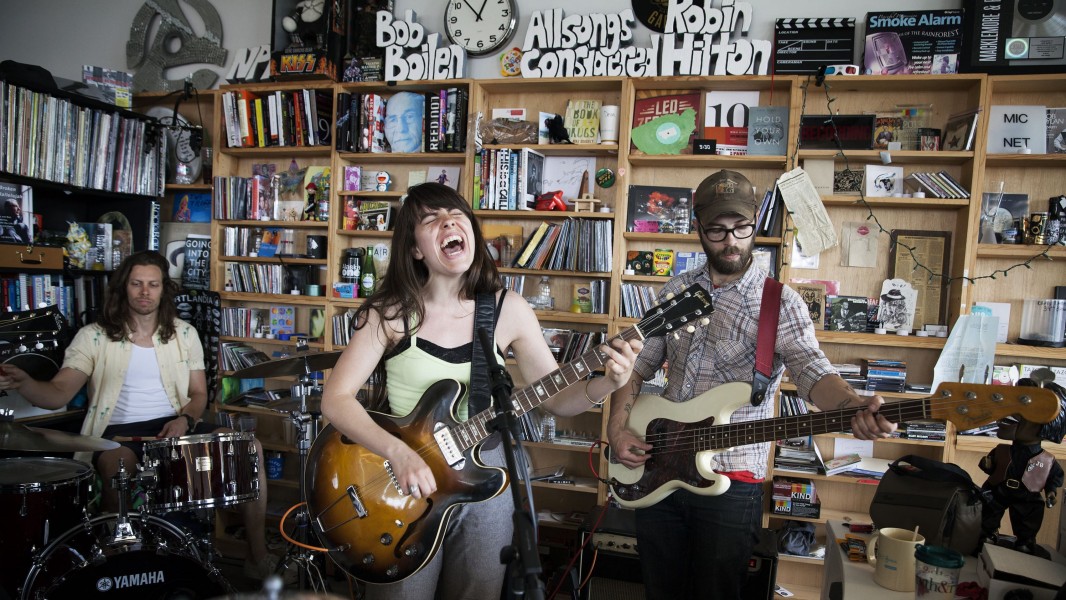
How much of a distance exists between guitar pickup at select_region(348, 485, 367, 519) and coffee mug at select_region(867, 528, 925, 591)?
→ 123 cm

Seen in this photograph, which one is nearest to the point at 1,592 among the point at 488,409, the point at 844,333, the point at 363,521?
the point at 363,521

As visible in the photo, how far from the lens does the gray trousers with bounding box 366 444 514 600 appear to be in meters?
1.57

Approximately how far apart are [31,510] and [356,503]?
134 cm

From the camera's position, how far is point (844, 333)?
10.3ft

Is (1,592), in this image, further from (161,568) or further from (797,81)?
(797,81)

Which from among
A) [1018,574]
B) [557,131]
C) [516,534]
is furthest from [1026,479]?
[557,131]

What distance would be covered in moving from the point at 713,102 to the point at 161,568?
315 cm

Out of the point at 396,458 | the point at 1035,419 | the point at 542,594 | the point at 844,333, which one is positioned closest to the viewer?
the point at 542,594

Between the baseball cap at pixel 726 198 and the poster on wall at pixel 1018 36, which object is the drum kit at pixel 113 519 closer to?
the baseball cap at pixel 726 198

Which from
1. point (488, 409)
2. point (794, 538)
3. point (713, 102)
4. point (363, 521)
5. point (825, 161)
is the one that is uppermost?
point (713, 102)

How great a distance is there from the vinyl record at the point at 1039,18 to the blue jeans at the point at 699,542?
8.46 feet

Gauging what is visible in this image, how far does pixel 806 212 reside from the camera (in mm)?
3211

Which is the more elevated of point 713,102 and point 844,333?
point 713,102

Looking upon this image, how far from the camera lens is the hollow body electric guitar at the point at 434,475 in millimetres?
1617
